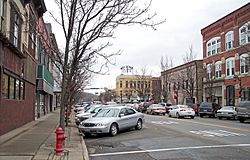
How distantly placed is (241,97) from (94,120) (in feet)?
89.1

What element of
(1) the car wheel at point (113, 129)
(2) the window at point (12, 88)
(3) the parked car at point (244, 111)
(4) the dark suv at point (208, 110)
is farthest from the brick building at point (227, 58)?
(2) the window at point (12, 88)

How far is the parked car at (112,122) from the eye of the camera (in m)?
15.9

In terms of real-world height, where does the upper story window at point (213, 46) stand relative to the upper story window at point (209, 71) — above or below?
above

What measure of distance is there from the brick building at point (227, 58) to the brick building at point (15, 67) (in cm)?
2373

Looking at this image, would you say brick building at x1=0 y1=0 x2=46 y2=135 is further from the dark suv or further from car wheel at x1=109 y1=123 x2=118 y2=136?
the dark suv

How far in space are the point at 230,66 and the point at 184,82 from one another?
46.8 feet

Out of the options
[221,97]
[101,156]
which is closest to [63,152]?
[101,156]

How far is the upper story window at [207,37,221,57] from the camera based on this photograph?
155 ft

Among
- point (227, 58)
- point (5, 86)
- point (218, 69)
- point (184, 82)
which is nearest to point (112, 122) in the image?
point (5, 86)

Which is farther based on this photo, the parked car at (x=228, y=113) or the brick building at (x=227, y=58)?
the brick building at (x=227, y=58)

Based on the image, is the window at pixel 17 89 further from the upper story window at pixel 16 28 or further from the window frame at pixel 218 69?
the window frame at pixel 218 69

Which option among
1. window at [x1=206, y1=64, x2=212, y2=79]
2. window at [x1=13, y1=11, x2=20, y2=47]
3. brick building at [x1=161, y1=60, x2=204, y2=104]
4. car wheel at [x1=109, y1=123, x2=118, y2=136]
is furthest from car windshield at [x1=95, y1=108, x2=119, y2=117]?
window at [x1=206, y1=64, x2=212, y2=79]

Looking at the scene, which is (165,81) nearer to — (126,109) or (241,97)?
(241,97)

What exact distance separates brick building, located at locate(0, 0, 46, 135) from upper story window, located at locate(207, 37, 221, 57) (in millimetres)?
29812
